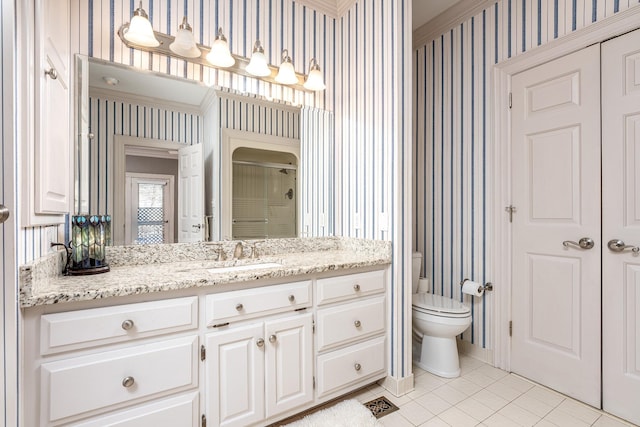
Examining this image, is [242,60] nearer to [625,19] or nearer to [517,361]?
[625,19]

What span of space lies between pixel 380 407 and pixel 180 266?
1393 millimetres

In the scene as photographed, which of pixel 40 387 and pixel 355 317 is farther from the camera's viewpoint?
pixel 355 317

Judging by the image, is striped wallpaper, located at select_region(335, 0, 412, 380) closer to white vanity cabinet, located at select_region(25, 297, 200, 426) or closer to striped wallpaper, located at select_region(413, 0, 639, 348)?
striped wallpaper, located at select_region(413, 0, 639, 348)

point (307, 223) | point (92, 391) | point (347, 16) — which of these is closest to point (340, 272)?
point (307, 223)

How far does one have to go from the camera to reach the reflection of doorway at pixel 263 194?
2047 millimetres

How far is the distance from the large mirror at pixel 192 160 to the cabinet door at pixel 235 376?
2.35 feet

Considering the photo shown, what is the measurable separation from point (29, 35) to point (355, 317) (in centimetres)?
187

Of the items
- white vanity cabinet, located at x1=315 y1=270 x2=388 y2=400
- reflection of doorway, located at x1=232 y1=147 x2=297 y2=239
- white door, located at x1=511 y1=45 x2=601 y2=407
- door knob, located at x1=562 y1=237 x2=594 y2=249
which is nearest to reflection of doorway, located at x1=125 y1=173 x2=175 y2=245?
reflection of doorway, located at x1=232 y1=147 x2=297 y2=239

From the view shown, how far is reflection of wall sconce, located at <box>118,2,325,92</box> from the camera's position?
5.40ft

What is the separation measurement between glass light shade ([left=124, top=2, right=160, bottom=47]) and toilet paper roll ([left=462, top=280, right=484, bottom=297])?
2.61m

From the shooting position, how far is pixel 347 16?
2352 mm

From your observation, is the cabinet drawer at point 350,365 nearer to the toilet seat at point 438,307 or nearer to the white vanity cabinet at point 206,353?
the white vanity cabinet at point 206,353

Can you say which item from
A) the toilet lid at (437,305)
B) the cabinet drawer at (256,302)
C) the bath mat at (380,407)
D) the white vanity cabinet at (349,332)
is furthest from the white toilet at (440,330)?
the cabinet drawer at (256,302)

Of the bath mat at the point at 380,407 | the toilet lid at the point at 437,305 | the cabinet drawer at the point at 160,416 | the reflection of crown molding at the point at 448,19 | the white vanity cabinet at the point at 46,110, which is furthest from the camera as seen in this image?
the reflection of crown molding at the point at 448,19
